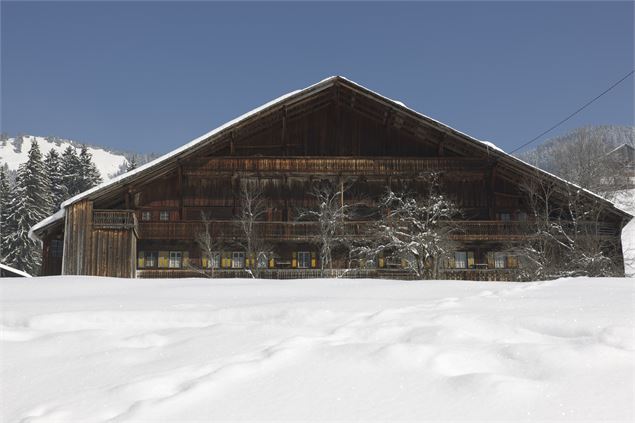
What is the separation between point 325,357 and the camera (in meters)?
5.33

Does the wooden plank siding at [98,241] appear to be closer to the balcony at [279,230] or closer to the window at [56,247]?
the balcony at [279,230]

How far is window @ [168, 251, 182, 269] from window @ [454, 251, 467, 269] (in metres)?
13.4

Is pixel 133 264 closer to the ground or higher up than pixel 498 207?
closer to the ground

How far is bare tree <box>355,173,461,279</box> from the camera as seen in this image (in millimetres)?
24266

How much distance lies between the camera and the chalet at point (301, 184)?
90.5 ft

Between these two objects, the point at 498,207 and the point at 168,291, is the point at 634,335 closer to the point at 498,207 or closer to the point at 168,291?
the point at 168,291

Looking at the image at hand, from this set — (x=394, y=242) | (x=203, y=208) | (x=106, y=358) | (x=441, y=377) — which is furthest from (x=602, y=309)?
(x=203, y=208)

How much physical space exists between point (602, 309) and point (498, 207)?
23.8 meters

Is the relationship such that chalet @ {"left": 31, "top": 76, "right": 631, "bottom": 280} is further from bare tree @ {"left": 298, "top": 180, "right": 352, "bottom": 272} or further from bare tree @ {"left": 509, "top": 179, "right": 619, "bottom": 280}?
bare tree @ {"left": 509, "top": 179, "right": 619, "bottom": 280}

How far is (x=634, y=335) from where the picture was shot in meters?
5.35

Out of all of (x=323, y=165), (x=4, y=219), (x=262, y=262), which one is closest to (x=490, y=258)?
(x=323, y=165)

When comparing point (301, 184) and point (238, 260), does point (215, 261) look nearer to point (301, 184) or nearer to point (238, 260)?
point (238, 260)

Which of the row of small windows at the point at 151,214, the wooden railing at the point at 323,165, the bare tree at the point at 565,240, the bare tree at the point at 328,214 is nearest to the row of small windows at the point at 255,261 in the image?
the bare tree at the point at 328,214

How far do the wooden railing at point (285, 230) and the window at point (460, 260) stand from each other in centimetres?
189
